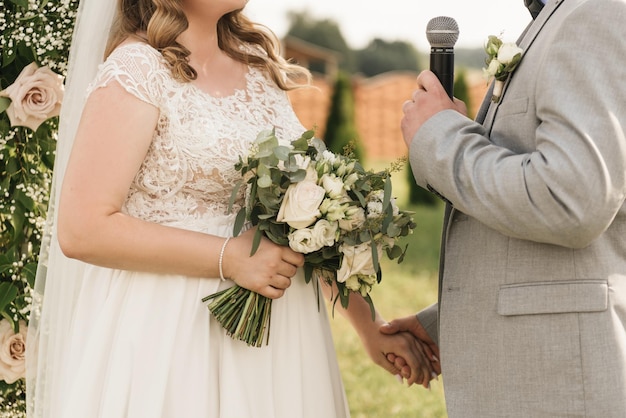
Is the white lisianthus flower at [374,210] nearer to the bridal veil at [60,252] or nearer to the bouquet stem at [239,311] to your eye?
the bouquet stem at [239,311]

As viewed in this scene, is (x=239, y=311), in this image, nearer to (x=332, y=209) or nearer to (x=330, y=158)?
(x=332, y=209)

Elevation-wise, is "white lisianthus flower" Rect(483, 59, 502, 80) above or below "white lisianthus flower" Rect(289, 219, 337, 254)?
above

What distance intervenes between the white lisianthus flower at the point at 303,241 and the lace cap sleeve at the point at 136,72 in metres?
0.63

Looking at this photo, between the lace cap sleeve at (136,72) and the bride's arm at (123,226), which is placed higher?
the lace cap sleeve at (136,72)

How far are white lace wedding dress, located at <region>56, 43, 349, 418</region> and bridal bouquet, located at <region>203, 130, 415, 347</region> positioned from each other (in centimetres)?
12

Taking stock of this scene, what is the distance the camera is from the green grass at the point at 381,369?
6012mm

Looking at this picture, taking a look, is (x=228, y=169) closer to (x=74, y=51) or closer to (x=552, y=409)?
(x=74, y=51)

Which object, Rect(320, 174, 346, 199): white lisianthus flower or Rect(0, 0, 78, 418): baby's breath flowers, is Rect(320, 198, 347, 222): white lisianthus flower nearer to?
Rect(320, 174, 346, 199): white lisianthus flower

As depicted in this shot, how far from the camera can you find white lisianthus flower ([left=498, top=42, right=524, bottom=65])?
2404 mm

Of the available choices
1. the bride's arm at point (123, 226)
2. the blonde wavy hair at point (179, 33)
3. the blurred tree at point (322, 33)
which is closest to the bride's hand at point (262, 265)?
the bride's arm at point (123, 226)

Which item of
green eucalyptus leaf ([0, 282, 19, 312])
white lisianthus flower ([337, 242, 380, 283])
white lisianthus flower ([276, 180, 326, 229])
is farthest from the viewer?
green eucalyptus leaf ([0, 282, 19, 312])

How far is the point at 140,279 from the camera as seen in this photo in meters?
2.76

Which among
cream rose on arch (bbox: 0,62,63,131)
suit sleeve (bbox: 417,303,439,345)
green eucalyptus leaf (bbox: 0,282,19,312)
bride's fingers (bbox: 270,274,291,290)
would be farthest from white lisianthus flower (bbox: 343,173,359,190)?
green eucalyptus leaf (bbox: 0,282,19,312)

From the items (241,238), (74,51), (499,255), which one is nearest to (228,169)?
(241,238)
